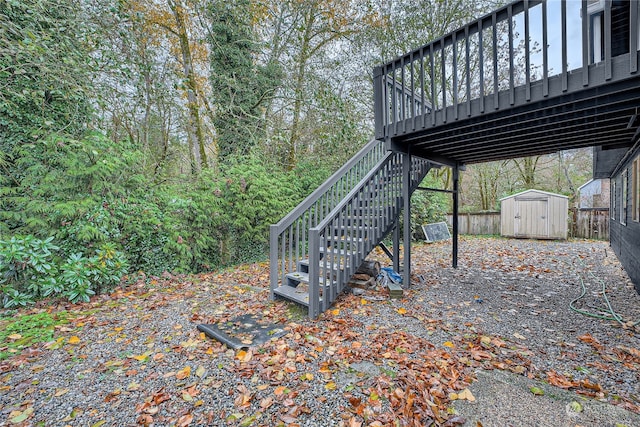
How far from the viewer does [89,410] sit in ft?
6.31

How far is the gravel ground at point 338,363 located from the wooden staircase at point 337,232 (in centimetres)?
35

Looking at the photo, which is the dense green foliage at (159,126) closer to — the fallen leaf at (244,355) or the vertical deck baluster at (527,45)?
the fallen leaf at (244,355)

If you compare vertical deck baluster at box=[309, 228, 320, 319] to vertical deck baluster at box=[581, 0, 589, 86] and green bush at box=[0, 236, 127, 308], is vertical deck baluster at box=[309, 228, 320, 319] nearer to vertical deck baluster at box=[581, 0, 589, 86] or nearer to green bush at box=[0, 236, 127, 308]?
vertical deck baluster at box=[581, 0, 589, 86]

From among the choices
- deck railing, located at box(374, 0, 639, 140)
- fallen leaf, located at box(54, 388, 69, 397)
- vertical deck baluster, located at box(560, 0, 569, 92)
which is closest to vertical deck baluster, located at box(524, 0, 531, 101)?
deck railing, located at box(374, 0, 639, 140)

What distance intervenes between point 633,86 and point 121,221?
254 inches

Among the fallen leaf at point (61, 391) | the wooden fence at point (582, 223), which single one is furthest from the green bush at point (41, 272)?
the wooden fence at point (582, 223)

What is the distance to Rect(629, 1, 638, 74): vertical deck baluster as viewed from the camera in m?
2.14

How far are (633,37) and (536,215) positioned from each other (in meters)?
10.1

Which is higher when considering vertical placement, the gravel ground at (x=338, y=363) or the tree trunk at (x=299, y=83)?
the tree trunk at (x=299, y=83)

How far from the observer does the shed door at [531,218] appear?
10312 millimetres

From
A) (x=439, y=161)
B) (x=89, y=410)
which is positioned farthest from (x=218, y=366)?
(x=439, y=161)

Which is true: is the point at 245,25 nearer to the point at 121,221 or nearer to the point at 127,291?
the point at 121,221

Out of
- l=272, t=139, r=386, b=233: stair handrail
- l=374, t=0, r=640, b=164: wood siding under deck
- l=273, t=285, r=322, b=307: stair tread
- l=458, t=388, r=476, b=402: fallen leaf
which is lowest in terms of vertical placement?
l=458, t=388, r=476, b=402: fallen leaf

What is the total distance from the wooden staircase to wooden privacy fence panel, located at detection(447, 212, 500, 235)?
893 cm
